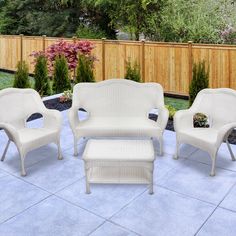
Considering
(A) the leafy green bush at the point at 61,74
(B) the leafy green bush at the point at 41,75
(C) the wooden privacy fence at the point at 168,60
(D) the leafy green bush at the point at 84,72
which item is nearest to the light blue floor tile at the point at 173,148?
(D) the leafy green bush at the point at 84,72

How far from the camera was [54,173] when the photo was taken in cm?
459

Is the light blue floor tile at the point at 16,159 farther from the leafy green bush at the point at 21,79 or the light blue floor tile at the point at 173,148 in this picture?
the leafy green bush at the point at 21,79

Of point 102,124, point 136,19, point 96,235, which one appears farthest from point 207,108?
point 136,19

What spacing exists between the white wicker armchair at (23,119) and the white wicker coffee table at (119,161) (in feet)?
2.60

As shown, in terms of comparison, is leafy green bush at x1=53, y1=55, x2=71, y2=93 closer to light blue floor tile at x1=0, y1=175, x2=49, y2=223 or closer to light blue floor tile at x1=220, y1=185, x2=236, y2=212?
light blue floor tile at x1=0, y1=175, x2=49, y2=223

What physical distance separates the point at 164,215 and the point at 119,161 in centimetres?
78

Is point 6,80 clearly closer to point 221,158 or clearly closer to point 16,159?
point 16,159

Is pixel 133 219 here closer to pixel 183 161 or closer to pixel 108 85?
pixel 183 161

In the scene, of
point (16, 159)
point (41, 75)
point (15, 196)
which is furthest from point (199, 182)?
point (41, 75)

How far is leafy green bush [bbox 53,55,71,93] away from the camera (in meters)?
A: 9.42

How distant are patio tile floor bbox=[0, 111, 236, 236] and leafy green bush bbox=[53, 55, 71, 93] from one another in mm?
4697

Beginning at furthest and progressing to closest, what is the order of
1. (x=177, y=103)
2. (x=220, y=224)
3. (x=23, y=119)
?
(x=177, y=103) → (x=23, y=119) → (x=220, y=224)

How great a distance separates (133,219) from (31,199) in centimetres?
121

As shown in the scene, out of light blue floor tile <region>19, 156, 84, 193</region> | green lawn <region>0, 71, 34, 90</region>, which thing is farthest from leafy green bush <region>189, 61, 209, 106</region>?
green lawn <region>0, 71, 34, 90</region>
